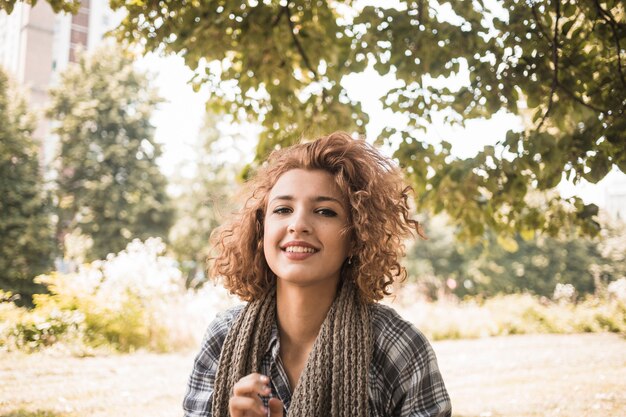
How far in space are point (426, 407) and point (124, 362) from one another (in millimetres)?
2471

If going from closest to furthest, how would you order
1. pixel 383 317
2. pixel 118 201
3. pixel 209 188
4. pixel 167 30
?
pixel 383 317 → pixel 167 30 → pixel 118 201 → pixel 209 188

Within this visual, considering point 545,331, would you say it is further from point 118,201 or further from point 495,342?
point 118,201

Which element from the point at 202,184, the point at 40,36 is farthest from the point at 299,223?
the point at 202,184

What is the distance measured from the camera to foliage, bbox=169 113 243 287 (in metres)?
16.5

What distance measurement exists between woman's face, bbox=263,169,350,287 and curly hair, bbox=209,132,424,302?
41 mm

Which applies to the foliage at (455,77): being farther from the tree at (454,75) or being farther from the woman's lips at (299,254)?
the woman's lips at (299,254)

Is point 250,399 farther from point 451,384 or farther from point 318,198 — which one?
point 451,384

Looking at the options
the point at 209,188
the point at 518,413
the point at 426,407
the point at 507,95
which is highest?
the point at 209,188

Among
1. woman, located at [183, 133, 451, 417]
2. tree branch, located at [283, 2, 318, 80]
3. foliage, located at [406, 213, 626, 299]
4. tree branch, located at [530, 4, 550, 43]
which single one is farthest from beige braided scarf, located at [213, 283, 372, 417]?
tree branch, located at [283, 2, 318, 80]

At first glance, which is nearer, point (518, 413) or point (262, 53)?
point (518, 413)

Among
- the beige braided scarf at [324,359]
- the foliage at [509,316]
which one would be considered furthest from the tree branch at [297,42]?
the foliage at [509,316]

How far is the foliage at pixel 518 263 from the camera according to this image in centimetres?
483

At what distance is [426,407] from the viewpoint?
1.47m

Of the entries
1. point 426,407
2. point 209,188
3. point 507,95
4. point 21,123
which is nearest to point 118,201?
point 209,188
